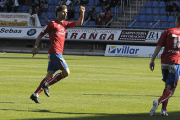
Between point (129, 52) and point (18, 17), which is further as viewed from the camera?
point (18, 17)

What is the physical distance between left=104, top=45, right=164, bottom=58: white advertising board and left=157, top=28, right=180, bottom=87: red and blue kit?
94.2ft

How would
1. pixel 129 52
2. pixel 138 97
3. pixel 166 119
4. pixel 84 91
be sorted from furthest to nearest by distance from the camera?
pixel 129 52
pixel 84 91
pixel 138 97
pixel 166 119

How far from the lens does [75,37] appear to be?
1665 inches

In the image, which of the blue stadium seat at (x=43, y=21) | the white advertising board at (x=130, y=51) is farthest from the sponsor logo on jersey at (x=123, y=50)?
the blue stadium seat at (x=43, y=21)

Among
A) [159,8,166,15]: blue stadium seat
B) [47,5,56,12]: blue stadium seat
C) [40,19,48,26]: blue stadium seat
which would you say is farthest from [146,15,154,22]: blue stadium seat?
[40,19,48,26]: blue stadium seat

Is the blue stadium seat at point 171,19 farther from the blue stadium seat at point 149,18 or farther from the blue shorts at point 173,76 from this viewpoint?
the blue shorts at point 173,76

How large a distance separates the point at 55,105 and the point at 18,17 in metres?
34.3

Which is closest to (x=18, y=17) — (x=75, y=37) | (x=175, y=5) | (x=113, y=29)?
(x=75, y=37)

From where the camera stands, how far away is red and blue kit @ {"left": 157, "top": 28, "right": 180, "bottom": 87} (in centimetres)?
859

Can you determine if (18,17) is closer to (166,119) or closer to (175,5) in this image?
(175,5)

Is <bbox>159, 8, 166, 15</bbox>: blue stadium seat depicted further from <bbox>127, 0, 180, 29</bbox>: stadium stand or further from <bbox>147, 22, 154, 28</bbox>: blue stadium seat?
<bbox>147, 22, 154, 28</bbox>: blue stadium seat

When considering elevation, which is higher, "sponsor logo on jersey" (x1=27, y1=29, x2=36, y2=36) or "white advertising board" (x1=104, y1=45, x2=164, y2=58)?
"sponsor logo on jersey" (x1=27, y1=29, x2=36, y2=36)

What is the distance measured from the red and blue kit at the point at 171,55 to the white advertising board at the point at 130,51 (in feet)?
94.2

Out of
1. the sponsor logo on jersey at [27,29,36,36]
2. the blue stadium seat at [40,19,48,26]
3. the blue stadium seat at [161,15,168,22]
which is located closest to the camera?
the blue stadium seat at [161,15,168,22]
